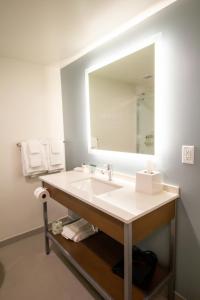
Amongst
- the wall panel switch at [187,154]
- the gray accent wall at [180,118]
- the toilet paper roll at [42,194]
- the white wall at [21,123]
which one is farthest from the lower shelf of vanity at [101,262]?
the wall panel switch at [187,154]

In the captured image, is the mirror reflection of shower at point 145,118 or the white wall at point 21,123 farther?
the white wall at point 21,123

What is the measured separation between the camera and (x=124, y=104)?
1802 mm

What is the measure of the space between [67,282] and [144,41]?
2104mm

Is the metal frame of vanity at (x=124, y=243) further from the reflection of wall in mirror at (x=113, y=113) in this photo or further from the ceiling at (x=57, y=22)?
the ceiling at (x=57, y=22)

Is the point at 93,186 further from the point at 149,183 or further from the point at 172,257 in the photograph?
the point at 172,257

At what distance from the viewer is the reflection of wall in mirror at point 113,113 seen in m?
1.75

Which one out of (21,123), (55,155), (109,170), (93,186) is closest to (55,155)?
(55,155)

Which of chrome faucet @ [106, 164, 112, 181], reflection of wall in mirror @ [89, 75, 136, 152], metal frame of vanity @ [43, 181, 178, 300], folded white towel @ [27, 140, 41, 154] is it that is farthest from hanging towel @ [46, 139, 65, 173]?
chrome faucet @ [106, 164, 112, 181]

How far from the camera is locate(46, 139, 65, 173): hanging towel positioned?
237 cm

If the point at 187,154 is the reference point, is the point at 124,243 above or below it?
below

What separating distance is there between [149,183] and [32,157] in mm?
1434

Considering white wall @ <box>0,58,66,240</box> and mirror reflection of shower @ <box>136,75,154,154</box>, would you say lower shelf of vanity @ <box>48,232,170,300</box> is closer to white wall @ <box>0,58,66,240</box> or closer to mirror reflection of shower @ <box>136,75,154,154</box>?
white wall @ <box>0,58,66,240</box>

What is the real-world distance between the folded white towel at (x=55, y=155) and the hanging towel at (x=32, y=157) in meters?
0.09

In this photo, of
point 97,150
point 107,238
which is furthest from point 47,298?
point 97,150
